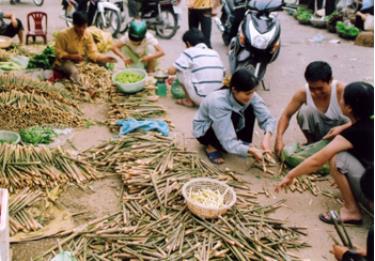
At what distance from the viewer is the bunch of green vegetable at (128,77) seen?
6941 millimetres

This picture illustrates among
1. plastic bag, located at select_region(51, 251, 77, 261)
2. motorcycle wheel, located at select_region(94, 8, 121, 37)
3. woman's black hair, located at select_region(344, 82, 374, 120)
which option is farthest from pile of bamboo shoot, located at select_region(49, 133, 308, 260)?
motorcycle wheel, located at select_region(94, 8, 121, 37)

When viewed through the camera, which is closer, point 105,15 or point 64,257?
point 64,257

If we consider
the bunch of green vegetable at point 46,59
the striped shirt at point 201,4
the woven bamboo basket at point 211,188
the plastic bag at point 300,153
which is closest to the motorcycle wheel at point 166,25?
the striped shirt at point 201,4

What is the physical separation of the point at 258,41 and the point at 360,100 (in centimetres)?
354

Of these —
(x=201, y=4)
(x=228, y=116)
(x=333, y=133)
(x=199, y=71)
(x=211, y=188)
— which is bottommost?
(x=211, y=188)

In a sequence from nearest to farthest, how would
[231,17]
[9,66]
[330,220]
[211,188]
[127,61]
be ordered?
1. [330,220]
2. [211,188]
3. [127,61]
4. [9,66]
5. [231,17]

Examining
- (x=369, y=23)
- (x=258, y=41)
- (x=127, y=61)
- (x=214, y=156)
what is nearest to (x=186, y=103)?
(x=127, y=61)

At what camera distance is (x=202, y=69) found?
21.0 feet

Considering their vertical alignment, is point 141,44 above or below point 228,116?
above

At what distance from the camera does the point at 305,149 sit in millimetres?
5090

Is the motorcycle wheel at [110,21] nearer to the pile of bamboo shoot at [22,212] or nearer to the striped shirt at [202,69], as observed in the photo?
the striped shirt at [202,69]

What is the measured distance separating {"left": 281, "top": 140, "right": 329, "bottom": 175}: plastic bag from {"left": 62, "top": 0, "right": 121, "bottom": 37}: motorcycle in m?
7.05

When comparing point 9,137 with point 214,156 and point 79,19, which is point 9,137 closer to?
point 214,156

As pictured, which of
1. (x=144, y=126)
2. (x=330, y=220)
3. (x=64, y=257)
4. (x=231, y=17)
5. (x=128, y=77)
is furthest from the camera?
(x=231, y=17)
